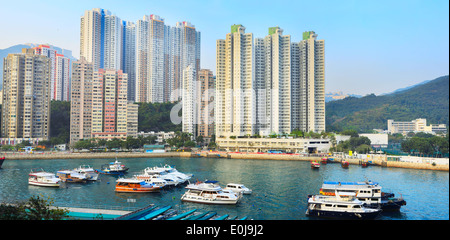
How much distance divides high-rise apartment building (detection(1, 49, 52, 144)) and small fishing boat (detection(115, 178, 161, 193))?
2057cm

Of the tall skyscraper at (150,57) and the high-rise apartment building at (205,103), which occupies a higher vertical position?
the tall skyscraper at (150,57)

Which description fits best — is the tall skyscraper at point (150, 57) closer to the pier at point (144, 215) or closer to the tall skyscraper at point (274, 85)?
the tall skyscraper at point (274, 85)

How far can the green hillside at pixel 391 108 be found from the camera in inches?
2037

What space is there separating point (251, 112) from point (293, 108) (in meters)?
5.15

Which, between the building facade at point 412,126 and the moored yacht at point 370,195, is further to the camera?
the building facade at point 412,126

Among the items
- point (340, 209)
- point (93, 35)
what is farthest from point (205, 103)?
point (340, 209)

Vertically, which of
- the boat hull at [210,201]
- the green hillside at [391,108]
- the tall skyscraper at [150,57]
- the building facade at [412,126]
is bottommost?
the boat hull at [210,201]

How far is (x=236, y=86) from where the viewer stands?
3159 cm

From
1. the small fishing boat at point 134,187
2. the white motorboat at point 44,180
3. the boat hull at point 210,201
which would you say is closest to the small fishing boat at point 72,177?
the white motorboat at point 44,180

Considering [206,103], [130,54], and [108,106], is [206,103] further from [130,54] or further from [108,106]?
[130,54]

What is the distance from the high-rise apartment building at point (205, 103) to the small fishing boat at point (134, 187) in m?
23.8

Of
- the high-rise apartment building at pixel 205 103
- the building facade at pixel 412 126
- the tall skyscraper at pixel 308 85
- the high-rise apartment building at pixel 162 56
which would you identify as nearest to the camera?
the tall skyscraper at pixel 308 85

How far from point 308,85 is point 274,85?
3939mm
